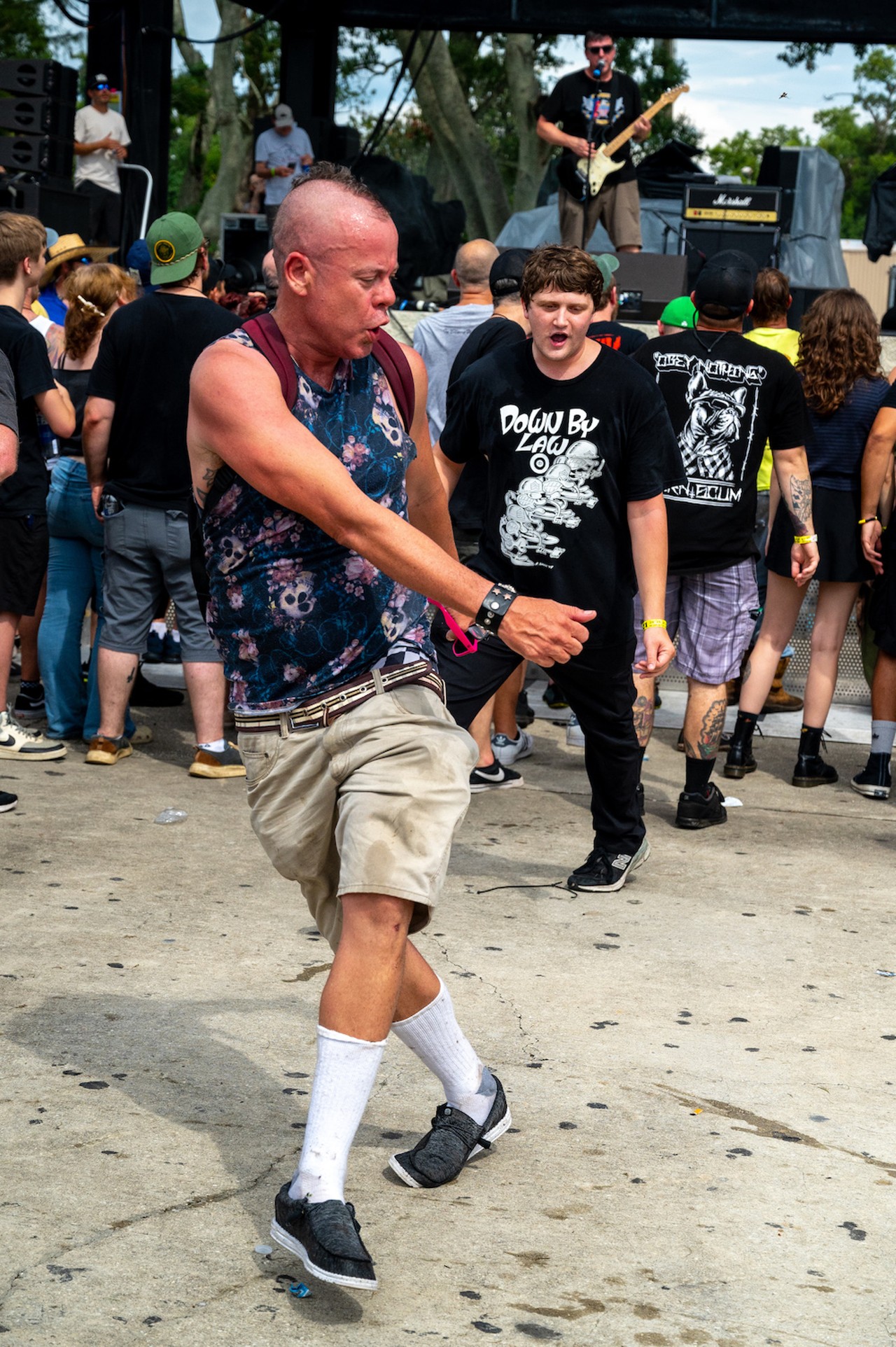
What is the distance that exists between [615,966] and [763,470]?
3660 millimetres

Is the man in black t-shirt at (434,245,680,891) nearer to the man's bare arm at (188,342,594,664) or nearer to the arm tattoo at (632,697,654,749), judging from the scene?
the arm tattoo at (632,697,654,749)

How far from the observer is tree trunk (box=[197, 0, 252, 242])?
2569 cm

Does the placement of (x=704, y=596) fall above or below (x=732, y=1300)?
above

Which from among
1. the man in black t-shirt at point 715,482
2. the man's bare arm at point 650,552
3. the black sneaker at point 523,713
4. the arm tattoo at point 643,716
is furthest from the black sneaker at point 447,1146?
the black sneaker at point 523,713

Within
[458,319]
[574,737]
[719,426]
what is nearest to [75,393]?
[458,319]

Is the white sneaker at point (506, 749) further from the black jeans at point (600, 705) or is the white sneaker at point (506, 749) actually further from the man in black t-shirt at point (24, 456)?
the man in black t-shirt at point (24, 456)

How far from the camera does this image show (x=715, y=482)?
5977mm

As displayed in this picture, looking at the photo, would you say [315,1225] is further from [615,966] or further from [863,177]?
[863,177]

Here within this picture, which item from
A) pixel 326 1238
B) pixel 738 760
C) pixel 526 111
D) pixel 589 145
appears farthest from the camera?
pixel 526 111

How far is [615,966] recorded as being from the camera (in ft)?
14.6

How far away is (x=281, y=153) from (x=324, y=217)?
48.4 ft

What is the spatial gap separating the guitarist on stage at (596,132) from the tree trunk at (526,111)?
1198cm

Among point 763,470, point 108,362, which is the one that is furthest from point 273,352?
point 763,470

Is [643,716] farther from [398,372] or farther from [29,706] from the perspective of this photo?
[29,706]
